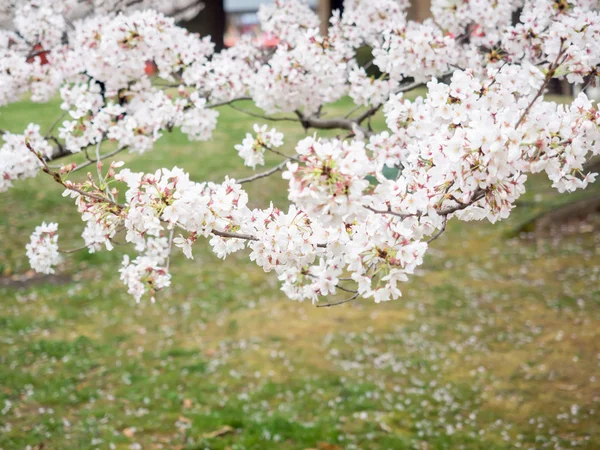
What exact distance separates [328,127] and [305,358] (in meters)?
2.44

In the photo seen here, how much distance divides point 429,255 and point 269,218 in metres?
6.57

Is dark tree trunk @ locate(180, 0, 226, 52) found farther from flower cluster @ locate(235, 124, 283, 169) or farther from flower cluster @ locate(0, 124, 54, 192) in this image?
flower cluster @ locate(235, 124, 283, 169)

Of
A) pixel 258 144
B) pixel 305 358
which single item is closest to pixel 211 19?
pixel 305 358

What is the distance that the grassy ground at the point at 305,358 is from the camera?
4820 millimetres

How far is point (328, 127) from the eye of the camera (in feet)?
15.4

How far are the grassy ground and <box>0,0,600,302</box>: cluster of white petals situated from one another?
1.97 metres

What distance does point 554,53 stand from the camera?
3287mm

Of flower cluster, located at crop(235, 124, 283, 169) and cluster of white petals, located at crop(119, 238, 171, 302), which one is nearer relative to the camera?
flower cluster, located at crop(235, 124, 283, 169)

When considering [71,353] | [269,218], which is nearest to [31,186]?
[71,353]

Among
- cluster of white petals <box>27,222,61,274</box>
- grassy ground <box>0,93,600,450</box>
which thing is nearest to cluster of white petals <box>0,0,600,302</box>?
cluster of white petals <box>27,222,61,274</box>

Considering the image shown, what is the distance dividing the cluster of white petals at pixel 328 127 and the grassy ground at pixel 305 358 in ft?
6.47

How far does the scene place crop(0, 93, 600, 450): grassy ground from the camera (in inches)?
190

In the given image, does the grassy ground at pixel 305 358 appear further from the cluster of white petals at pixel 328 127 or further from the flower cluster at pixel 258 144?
the flower cluster at pixel 258 144

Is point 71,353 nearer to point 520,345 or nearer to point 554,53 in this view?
point 520,345
